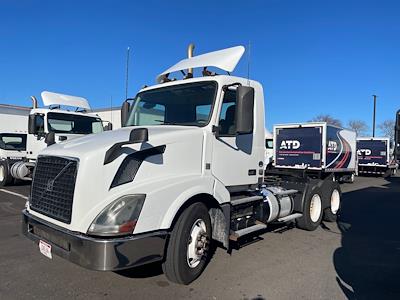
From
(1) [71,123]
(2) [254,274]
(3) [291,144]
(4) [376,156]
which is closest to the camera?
(2) [254,274]

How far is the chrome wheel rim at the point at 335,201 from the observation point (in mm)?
8748

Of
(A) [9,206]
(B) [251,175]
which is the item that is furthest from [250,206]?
(A) [9,206]

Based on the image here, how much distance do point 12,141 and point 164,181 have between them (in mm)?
14818

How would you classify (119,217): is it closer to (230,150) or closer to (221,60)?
(230,150)

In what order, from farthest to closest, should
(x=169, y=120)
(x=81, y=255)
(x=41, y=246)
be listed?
(x=169, y=120)
(x=41, y=246)
(x=81, y=255)

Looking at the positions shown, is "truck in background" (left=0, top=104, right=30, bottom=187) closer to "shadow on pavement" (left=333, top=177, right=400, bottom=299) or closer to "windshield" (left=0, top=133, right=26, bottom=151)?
"windshield" (left=0, top=133, right=26, bottom=151)

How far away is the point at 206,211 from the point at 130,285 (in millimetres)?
1285

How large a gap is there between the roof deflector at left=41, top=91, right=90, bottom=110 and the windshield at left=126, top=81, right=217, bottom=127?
8.08 m

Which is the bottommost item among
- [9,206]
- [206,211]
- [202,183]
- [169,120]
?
[9,206]

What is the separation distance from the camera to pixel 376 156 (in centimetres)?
2745

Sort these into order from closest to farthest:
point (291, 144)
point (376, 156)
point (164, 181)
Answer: point (164, 181) → point (291, 144) → point (376, 156)

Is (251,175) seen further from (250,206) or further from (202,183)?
(202,183)

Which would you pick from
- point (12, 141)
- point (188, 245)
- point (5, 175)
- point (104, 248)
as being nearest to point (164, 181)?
point (188, 245)

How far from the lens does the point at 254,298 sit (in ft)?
13.5
